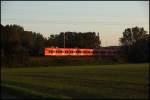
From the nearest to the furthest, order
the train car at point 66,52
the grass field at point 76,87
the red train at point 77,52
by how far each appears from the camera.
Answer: the grass field at point 76,87 < the train car at point 66,52 < the red train at point 77,52

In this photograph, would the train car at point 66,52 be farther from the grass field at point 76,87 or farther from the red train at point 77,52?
the grass field at point 76,87

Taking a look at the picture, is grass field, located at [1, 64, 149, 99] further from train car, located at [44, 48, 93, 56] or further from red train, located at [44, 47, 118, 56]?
red train, located at [44, 47, 118, 56]

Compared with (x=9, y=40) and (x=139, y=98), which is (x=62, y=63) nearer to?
(x=9, y=40)

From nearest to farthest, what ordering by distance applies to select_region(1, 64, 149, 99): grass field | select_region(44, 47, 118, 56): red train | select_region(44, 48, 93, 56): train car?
select_region(1, 64, 149, 99): grass field < select_region(44, 48, 93, 56): train car < select_region(44, 47, 118, 56): red train

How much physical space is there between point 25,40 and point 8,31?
7258 millimetres

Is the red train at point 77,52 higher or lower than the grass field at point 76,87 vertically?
higher

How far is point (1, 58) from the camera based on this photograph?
85375 millimetres

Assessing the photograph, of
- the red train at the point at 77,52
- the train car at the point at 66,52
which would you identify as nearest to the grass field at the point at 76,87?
the train car at the point at 66,52

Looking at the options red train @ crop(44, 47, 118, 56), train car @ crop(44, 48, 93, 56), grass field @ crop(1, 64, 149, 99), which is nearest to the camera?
grass field @ crop(1, 64, 149, 99)

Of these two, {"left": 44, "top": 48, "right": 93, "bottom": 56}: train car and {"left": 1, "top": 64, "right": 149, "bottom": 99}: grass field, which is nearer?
{"left": 1, "top": 64, "right": 149, "bottom": 99}: grass field

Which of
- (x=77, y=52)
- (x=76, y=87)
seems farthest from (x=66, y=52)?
(x=76, y=87)

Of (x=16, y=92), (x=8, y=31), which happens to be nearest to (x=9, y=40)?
(x=8, y=31)

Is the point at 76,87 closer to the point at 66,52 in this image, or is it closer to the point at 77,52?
the point at 66,52

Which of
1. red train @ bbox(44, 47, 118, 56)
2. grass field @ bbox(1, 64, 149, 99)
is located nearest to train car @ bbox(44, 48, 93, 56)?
red train @ bbox(44, 47, 118, 56)
